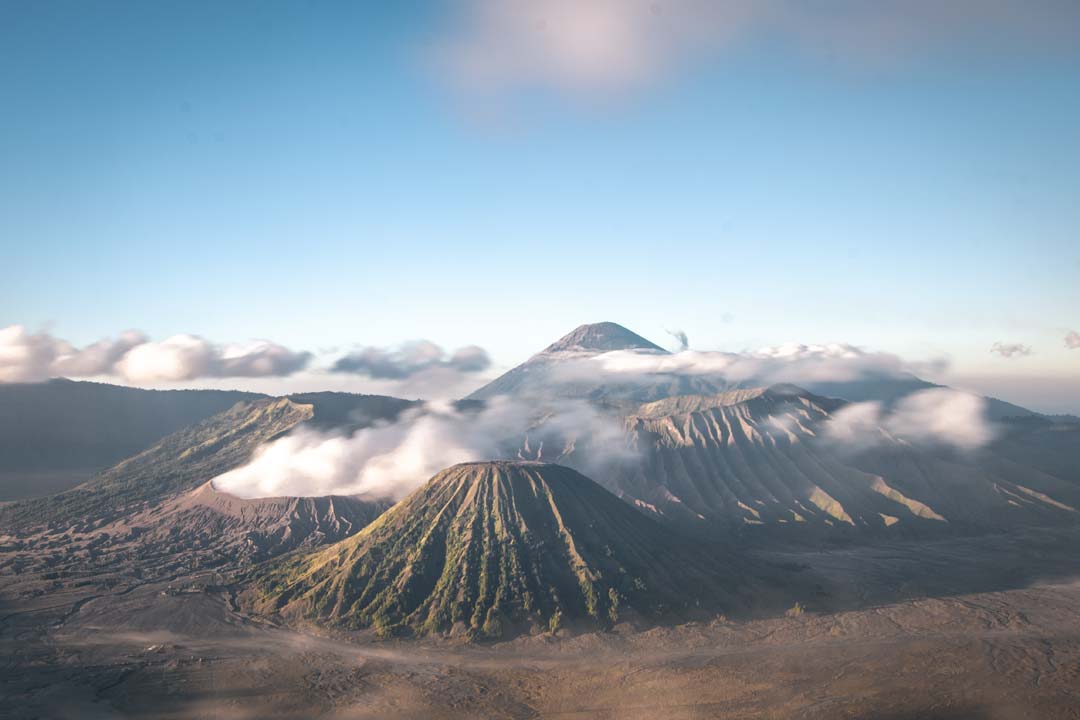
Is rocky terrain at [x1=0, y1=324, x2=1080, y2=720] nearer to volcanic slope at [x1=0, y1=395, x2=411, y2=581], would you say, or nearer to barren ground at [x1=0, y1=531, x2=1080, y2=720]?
barren ground at [x1=0, y1=531, x2=1080, y2=720]

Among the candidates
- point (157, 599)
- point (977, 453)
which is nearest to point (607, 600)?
point (157, 599)

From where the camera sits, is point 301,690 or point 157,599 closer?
point 301,690

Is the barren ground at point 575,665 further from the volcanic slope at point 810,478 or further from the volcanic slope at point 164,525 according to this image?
the volcanic slope at point 810,478

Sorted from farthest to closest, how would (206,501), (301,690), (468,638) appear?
(206,501)
(468,638)
(301,690)

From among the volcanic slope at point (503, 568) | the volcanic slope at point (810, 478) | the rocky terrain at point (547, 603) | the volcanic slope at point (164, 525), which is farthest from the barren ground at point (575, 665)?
the volcanic slope at point (810, 478)

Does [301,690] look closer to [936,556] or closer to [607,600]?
[607,600]

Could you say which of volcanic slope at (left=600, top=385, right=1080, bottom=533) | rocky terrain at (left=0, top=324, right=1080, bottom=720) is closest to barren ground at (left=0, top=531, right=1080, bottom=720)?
rocky terrain at (left=0, top=324, right=1080, bottom=720)
